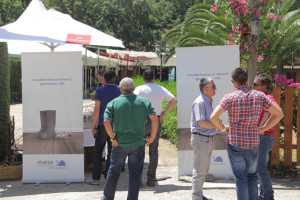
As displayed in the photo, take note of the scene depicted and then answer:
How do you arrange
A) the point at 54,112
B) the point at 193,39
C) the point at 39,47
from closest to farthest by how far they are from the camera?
1. the point at 54,112
2. the point at 39,47
3. the point at 193,39

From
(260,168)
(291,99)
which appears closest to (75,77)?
(260,168)

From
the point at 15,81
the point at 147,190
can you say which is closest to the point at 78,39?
the point at 147,190

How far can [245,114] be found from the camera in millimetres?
4250

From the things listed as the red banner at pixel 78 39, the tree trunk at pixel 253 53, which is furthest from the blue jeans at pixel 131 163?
the tree trunk at pixel 253 53

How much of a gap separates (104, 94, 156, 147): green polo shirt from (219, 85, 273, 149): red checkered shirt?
1027 millimetres

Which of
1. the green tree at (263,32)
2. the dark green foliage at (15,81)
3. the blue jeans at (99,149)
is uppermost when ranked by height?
the green tree at (263,32)

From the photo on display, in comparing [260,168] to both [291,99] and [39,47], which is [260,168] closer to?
[291,99]

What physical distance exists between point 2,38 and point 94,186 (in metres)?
2.70

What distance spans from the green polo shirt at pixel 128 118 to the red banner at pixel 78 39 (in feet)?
7.65

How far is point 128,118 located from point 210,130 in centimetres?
112

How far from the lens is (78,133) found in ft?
21.4

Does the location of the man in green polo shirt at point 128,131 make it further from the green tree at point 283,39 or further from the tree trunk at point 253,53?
the green tree at point 283,39

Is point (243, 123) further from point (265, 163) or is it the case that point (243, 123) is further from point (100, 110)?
point (100, 110)

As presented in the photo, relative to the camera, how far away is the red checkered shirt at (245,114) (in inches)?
167
